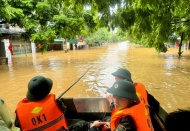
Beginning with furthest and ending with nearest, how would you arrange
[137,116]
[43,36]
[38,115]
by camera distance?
1. [43,36]
2. [38,115]
3. [137,116]

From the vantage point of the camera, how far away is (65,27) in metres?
15.8

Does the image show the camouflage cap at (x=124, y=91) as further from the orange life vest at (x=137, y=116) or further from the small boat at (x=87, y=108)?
the small boat at (x=87, y=108)

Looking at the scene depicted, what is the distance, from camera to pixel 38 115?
2443 mm

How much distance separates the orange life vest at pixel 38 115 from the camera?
244 centimetres

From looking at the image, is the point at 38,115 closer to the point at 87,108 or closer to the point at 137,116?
the point at 137,116

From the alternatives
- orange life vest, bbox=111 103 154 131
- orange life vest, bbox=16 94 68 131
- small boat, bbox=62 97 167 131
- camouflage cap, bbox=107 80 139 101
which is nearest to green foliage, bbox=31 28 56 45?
small boat, bbox=62 97 167 131

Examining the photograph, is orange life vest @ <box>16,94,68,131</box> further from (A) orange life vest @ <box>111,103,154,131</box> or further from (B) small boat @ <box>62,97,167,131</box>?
(B) small boat @ <box>62,97,167,131</box>

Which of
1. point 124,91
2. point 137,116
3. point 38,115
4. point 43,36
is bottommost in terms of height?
point 38,115

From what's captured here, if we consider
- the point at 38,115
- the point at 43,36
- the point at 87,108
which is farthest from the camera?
the point at 43,36

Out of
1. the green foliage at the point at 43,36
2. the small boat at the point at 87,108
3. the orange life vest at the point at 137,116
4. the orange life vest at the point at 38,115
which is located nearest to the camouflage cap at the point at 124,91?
the orange life vest at the point at 137,116

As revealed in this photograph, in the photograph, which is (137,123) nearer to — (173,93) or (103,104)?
(103,104)

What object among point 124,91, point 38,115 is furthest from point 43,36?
point 124,91

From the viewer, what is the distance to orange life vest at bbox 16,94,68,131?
8.00 feet

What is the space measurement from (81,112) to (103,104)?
44cm
